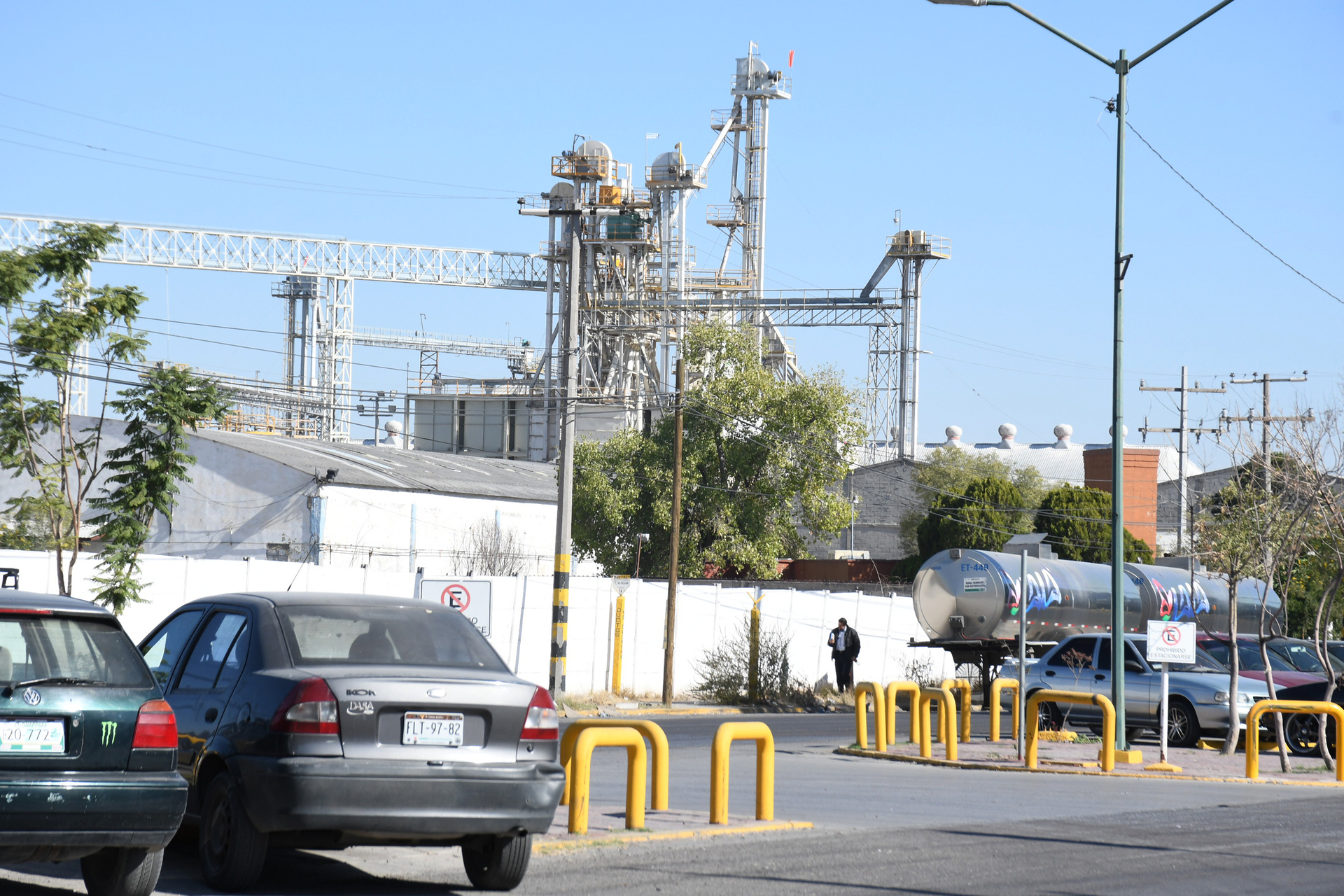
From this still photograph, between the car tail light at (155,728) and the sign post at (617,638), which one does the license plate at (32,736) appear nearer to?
the car tail light at (155,728)

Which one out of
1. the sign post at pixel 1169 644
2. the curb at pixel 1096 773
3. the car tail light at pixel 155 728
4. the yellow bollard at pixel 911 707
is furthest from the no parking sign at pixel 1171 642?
the car tail light at pixel 155 728

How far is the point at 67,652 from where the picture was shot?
263 inches

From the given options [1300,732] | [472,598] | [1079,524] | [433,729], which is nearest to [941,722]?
[1300,732]

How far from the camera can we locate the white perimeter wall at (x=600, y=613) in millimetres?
24859

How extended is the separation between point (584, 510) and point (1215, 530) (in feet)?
106

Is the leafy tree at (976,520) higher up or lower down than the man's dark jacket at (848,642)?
higher up

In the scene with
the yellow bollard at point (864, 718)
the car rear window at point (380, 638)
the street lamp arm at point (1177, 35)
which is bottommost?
the yellow bollard at point (864, 718)

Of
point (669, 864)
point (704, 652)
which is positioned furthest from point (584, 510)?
point (669, 864)

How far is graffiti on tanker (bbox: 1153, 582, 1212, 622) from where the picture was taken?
105ft

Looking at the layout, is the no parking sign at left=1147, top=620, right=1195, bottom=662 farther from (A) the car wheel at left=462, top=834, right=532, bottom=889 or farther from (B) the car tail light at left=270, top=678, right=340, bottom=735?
(B) the car tail light at left=270, top=678, right=340, bottom=735

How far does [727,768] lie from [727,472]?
3996cm

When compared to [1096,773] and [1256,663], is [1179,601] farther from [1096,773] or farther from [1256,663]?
[1096,773]

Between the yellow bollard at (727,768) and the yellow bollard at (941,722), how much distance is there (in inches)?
288

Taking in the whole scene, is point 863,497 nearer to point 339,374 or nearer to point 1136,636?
point 339,374
